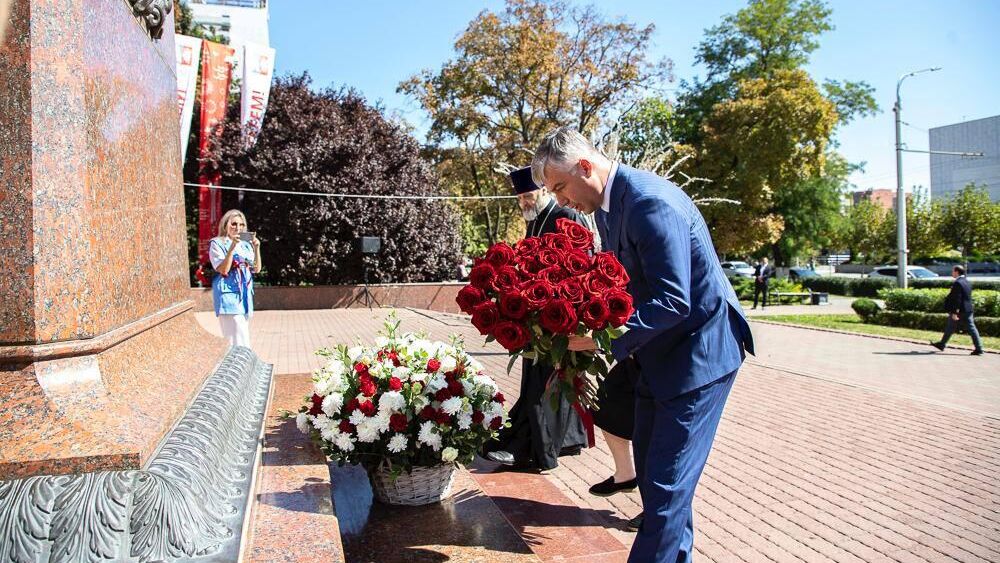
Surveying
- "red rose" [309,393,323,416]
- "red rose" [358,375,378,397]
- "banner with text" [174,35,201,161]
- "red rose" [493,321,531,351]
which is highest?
"banner with text" [174,35,201,161]

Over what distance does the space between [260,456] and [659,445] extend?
1784 millimetres

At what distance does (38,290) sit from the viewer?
2.05m

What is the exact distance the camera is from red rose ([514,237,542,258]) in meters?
2.70

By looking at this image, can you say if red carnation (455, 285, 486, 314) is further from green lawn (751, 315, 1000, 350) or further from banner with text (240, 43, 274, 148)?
banner with text (240, 43, 274, 148)

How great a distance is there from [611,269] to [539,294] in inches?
10.8

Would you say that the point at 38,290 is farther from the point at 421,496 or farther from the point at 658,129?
the point at 658,129

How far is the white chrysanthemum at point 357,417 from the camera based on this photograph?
119 inches

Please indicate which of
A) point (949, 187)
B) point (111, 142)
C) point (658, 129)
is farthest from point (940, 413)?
point (949, 187)

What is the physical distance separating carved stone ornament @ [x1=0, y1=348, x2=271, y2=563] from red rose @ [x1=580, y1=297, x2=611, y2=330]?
50.0 inches

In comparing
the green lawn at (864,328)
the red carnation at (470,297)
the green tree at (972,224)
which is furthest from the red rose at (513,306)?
the green tree at (972,224)

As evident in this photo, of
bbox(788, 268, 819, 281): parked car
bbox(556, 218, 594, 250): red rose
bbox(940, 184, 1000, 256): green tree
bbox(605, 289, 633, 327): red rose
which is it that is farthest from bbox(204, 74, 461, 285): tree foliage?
bbox(940, 184, 1000, 256): green tree

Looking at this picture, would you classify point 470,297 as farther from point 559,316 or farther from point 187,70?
point 187,70

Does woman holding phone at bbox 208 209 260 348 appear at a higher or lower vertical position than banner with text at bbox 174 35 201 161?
lower

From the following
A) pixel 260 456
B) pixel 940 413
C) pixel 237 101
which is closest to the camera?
pixel 260 456
